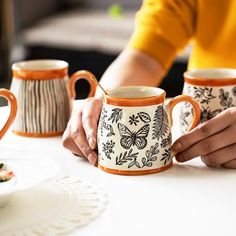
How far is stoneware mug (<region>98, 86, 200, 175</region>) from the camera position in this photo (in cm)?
90

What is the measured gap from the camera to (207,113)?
103 centimetres

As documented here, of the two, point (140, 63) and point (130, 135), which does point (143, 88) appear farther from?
point (140, 63)

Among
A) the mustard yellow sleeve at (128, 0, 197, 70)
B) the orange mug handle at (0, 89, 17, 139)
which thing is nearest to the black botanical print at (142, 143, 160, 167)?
the orange mug handle at (0, 89, 17, 139)

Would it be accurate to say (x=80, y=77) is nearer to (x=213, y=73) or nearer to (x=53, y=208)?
(x=213, y=73)

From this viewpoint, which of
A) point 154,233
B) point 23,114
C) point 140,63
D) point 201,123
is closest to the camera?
point 154,233

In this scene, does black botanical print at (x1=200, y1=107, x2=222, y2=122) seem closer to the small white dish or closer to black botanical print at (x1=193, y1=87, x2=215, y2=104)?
black botanical print at (x1=193, y1=87, x2=215, y2=104)

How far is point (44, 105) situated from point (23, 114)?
0.13 ft

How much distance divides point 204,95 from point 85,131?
202 millimetres

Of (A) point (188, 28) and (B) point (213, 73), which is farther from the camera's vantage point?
(A) point (188, 28)

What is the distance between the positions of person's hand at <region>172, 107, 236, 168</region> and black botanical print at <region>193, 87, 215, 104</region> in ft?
0.24

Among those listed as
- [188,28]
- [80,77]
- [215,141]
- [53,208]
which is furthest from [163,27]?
[53,208]

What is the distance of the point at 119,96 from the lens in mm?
965

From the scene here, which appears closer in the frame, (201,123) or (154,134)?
(154,134)

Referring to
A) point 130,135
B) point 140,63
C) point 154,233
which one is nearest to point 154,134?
point 130,135
